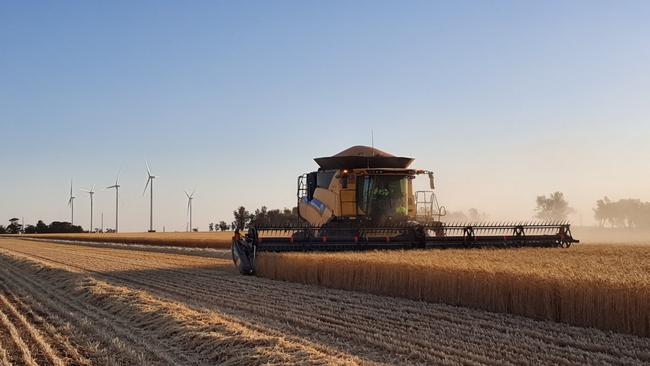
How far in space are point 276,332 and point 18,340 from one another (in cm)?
361

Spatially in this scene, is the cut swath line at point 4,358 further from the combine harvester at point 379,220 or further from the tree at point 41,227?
the tree at point 41,227

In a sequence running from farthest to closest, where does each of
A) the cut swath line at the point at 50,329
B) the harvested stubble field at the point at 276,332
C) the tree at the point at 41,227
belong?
the tree at the point at 41,227
the cut swath line at the point at 50,329
the harvested stubble field at the point at 276,332

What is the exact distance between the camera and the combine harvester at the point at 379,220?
57.0ft

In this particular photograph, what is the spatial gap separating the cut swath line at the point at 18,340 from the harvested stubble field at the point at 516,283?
241 inches

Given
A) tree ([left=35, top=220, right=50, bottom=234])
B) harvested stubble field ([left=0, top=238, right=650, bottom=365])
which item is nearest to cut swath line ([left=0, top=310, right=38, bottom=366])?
harvested stubble field ([left=0, top=238, right=650, bottom=365])

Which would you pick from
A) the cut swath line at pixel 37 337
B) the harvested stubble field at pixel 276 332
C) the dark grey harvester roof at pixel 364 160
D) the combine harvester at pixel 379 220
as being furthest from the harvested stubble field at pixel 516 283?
the cut swath line at pixel 37 337

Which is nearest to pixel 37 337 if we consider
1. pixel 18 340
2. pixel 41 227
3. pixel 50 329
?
pixel 18 340

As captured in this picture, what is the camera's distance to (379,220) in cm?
1883

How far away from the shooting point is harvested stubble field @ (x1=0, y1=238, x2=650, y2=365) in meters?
7.31

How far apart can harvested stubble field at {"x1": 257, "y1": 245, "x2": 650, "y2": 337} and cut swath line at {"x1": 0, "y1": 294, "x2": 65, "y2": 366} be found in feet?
19.2

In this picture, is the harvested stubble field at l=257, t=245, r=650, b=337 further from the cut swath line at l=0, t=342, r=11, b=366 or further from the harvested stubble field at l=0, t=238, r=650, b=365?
the cut swath line at l=0, t=342, r=11, b=366

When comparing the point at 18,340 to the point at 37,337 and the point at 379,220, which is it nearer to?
the point at 37,337

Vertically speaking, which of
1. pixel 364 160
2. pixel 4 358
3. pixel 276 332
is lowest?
pixel 4 358

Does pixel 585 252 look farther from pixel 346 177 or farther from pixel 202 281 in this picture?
pixel 202 281
